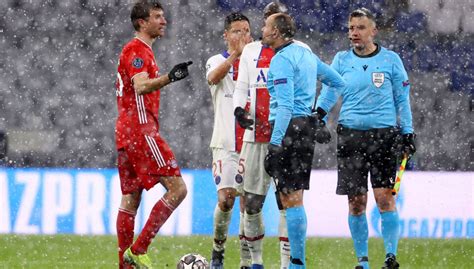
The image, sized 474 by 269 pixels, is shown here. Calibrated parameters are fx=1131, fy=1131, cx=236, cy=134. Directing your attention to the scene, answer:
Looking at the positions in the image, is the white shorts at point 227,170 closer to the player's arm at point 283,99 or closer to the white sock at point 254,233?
the white sock at point 254,233

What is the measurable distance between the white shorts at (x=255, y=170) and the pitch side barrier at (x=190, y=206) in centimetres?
454

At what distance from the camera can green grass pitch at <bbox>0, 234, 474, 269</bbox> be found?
926 centimetres

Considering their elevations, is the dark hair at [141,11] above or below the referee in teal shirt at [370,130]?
above

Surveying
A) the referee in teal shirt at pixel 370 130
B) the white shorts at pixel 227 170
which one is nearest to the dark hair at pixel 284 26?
the referee in teal shirt at pixel 370 130

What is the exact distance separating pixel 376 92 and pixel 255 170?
1081 mm

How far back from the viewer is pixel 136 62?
6996 millimetres

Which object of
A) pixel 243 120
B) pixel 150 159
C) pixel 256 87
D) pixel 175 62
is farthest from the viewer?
pixel 175 62

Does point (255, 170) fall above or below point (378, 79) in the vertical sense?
below

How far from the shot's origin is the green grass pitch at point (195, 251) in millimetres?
9258

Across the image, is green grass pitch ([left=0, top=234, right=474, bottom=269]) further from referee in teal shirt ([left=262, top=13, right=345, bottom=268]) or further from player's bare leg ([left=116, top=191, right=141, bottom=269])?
referee in teal shirt ([left=262, top=13, right=345, bottom=268])

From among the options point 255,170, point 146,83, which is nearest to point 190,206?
point 255,170

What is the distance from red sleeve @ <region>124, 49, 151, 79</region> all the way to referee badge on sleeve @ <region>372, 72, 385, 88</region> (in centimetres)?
169

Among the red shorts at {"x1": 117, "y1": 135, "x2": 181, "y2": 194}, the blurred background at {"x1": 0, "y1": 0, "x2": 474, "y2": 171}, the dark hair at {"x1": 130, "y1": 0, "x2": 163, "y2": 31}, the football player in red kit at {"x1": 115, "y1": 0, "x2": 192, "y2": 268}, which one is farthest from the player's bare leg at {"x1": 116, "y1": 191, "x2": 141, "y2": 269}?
the blurred background at {"x1": 0, "y1": 0, "x2": 474, "y2": 171}

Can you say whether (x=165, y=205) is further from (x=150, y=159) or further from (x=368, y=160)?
(x=368, y=160)
